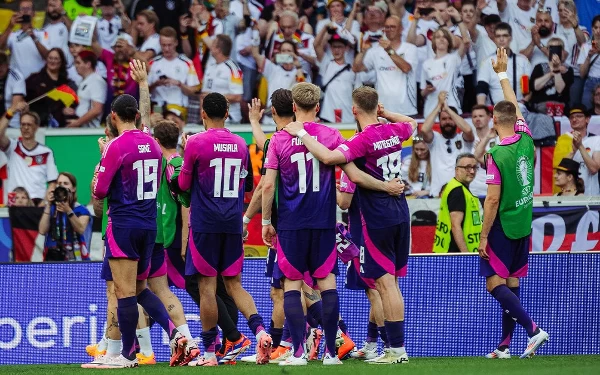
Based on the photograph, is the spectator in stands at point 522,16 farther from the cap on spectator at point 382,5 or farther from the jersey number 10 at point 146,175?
the jersey number 10 at point 146,175

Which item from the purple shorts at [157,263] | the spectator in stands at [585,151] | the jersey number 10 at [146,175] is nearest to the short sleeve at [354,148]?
the jersey number 10 at [146,175]

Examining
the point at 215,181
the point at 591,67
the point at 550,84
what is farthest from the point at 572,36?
the point at 215,181

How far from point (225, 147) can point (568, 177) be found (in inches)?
258

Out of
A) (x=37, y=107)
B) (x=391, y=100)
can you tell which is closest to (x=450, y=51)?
(x=391, y=100)

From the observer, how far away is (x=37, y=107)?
18500mm

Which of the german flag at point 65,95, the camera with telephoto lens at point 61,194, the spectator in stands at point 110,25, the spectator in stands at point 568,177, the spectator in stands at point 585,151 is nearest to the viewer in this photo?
the camera with telephoto lens at point 61,194

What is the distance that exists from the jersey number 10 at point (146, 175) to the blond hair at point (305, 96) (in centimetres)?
143

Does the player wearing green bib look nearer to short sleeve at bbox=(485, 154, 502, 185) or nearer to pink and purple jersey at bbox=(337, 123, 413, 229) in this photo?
short sleeve at bbox=(485, 154, 502, 185)

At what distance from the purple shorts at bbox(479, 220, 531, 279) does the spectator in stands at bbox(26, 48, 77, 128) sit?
947 centimetres

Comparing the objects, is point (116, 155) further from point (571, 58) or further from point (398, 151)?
point (571, 58)

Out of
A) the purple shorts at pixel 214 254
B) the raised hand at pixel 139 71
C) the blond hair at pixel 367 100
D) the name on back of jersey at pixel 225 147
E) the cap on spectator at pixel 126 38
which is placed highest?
the cap on spectator at pixel 126 38

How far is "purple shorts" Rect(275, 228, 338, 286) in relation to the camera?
9969 millimetres

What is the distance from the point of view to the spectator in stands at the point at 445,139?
16719 mm

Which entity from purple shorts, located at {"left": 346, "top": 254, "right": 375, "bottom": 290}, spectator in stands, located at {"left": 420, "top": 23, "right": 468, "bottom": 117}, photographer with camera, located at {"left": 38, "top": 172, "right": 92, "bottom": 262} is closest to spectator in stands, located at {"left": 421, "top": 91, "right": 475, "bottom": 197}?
spectator in stands, located at {"left": 420, "top": 23, "right": 468, "bottom": 117}
